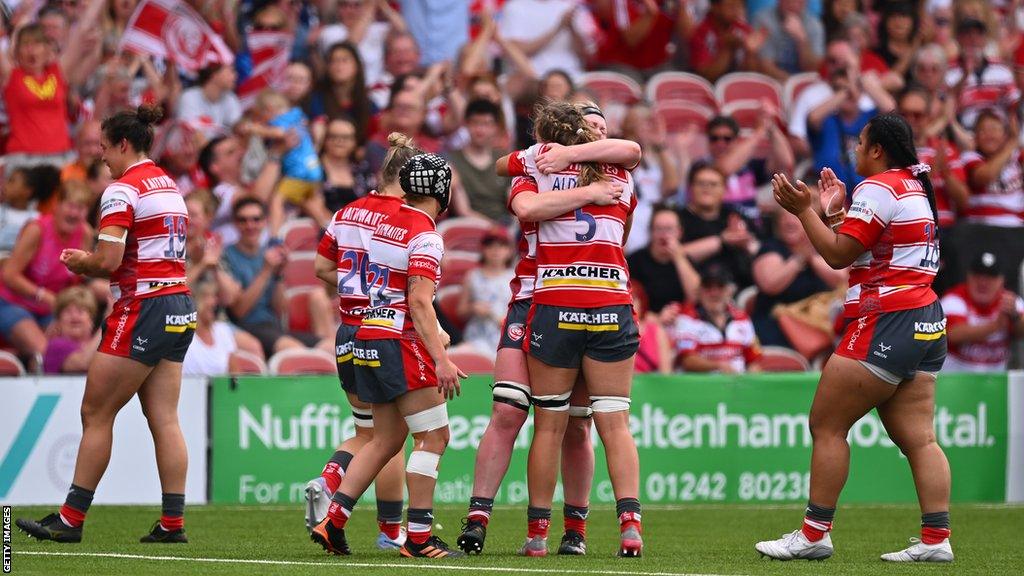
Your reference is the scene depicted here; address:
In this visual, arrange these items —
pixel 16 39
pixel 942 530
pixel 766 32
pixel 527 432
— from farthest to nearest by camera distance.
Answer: pixel 766 32 → pixel 16 39 → pixel 527 432 → pixel 942 530

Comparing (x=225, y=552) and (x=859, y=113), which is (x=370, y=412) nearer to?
(x=225, y=552)

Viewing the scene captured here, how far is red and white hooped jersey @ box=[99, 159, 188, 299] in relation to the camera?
8.88m

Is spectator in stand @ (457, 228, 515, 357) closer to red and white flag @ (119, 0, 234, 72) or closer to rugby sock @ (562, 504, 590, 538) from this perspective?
red and white flag @ (119, 0, 234, 72)

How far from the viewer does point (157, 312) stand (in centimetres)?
897

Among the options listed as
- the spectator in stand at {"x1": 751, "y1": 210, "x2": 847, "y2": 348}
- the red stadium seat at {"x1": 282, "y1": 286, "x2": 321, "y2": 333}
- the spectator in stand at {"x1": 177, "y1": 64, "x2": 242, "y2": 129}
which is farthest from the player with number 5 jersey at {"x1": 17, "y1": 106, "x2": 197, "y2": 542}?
the spectator in stand at {"x1": 751, "y1": 210, "x2": 847, "y2": 348}

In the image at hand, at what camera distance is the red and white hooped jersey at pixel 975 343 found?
1452 centimetres

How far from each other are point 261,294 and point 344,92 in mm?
2910

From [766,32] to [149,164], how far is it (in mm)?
11183

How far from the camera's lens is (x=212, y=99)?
16062 mm

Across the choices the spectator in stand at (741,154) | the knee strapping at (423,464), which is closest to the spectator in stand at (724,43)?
the spectator in stand at (741,154)

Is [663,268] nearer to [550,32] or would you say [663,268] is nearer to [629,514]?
→ [550,32]

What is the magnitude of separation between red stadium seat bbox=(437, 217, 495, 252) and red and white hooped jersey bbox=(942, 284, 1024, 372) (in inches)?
167

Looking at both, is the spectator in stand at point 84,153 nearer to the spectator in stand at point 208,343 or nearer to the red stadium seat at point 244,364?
the spectator in stand at point 208,343

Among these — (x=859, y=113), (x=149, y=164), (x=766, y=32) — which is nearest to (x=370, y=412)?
(x=149, y=164)
